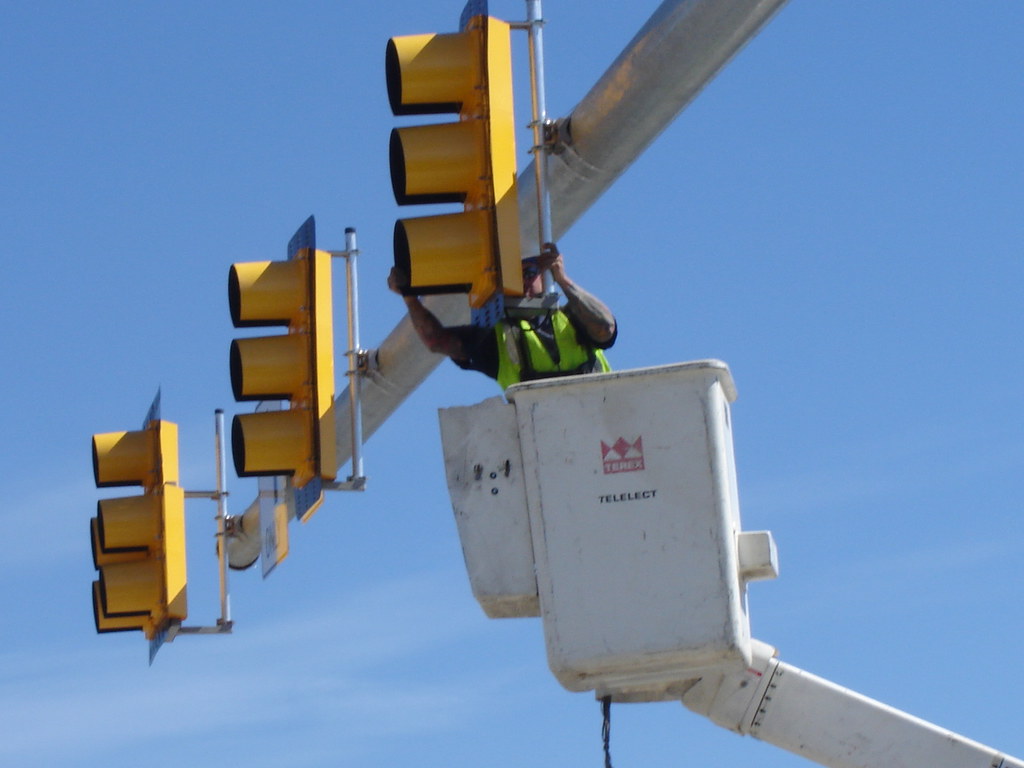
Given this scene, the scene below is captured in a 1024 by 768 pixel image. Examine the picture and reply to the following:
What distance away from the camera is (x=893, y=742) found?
778cm

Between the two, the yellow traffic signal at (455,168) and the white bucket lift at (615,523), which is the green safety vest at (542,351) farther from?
the white bucket lift at (615,523)

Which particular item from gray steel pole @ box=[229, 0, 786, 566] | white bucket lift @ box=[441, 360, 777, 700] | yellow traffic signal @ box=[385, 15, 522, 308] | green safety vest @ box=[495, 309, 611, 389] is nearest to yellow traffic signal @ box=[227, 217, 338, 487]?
gray steel pole @ box=[229, 0, 786, 566]

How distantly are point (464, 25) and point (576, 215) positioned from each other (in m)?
0.79

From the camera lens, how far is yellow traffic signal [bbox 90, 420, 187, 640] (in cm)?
1114

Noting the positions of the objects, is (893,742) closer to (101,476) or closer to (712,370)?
(712,370)

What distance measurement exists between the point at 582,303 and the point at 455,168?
0.68 metres

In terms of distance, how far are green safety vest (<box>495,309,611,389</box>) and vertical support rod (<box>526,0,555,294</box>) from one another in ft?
0.57

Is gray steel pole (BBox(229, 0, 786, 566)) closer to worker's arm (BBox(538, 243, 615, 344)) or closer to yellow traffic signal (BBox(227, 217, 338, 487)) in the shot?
worker's arm (BBox(538, 243, 615, 344))

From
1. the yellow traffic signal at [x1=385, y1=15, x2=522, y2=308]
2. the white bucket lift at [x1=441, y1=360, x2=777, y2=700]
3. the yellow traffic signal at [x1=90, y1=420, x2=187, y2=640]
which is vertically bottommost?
the white bucket lift at [x1=441, y1=360, x2=777, y2=700]

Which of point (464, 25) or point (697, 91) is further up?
point (464, 25)

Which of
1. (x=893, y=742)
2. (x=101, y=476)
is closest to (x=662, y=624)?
(x=893, y=742)

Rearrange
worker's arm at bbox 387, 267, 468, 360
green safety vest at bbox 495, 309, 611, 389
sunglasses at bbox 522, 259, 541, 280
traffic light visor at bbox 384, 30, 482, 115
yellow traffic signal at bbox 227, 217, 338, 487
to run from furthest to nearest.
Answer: yellow traffic signal at bbox 227, 217, 338, 487 < worker's arm at bbox 387, 267, 468, 360 < green safety vest at bbox 495, 309, 611, 389 < sunglasses at bbox 522, 259, 541, 280 < traffic light visor at bbox 384, 30, 482, 115

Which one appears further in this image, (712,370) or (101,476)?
(101,476)

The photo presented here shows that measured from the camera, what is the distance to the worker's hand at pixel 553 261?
766cm
